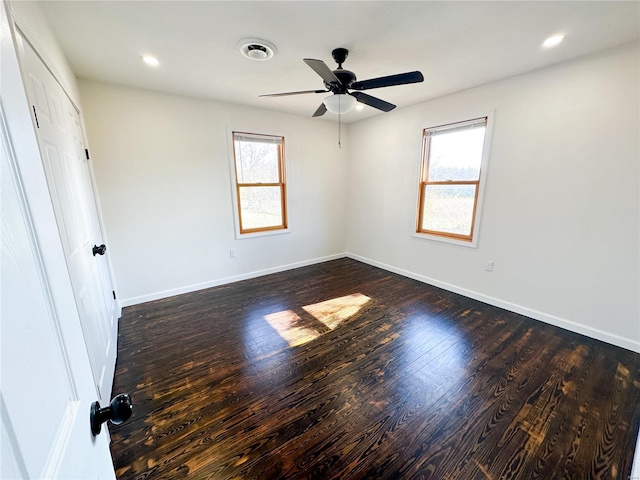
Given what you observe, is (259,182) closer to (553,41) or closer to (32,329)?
(553,41)

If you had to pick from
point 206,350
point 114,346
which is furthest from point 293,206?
point 114,346

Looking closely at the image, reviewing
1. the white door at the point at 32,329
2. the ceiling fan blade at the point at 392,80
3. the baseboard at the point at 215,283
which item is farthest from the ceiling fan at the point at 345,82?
the baseboard at the point at 215,283

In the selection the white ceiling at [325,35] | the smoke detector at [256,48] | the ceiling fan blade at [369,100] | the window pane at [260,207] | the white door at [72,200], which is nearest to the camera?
the white door at [72,200]

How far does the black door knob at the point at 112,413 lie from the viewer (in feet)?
2.07

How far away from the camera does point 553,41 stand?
2049 millimetres

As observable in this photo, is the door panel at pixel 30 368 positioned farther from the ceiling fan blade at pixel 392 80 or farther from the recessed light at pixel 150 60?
the recessed light at pixel 150 60

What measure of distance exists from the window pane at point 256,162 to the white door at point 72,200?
1758 millimetres

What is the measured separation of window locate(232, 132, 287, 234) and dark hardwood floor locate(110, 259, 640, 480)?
1558 millimetres

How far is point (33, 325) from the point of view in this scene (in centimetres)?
44

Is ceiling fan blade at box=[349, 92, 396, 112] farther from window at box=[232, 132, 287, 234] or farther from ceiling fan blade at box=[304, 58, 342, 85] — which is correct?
window at box=[232, 132, 287, 234]

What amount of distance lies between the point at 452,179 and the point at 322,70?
2.35m

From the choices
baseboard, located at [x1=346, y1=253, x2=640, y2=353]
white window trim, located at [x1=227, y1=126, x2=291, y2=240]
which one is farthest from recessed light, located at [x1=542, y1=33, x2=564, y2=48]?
white window trim, located at [x1=227, y1=126, x2=291, y2=240]

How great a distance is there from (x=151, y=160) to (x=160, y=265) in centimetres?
128

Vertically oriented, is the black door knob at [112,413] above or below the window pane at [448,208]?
below
